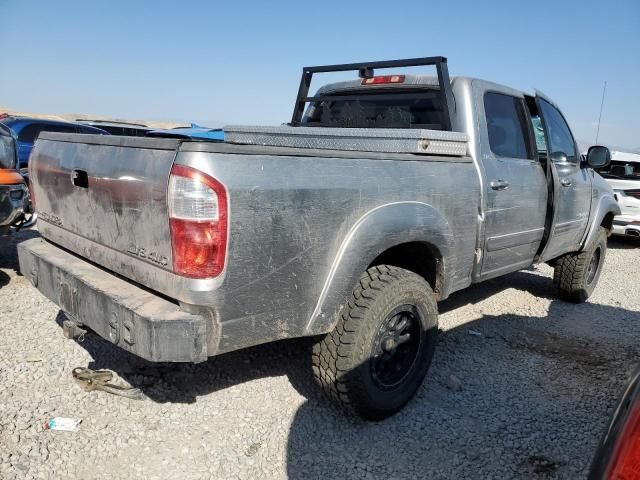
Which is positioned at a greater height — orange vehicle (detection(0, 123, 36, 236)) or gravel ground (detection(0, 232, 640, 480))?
orange vehicle (detection(0, 123, 36, 236))

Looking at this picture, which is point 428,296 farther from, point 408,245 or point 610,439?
point 610,439

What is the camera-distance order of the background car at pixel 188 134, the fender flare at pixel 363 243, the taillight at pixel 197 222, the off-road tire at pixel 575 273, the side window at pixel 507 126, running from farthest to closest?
the off-road tire at pixel 575 273 < the side window at pixel 507 126 < the background car at pixel 188 134 < the fender flare at pixel 363 243 < the taillight at pixel 197 222

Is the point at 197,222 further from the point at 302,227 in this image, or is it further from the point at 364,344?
the point at 364,344

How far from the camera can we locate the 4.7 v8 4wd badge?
2.18m

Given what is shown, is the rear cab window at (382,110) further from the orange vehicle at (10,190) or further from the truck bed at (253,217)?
the orange vehicle at (10,190)

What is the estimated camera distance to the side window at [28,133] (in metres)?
9.75

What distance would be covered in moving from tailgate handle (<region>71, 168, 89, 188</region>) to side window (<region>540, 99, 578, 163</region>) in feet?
11.5

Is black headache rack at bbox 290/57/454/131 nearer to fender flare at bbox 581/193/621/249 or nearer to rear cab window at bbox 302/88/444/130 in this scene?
rear cab window at bbox 302/88/444/130

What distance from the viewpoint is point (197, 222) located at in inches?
79.7

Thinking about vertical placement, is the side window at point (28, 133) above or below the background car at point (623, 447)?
above

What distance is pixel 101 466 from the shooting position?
2.45 metres

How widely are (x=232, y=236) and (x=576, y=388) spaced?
276cm

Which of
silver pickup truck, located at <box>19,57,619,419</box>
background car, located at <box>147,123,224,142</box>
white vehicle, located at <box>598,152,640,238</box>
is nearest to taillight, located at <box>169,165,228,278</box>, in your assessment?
Result: silver pickup truck, located at <box>19,57,619,419</box>

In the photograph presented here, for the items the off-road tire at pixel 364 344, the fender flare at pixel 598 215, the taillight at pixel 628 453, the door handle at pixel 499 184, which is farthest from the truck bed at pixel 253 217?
the fender flare at pixel 598 215
